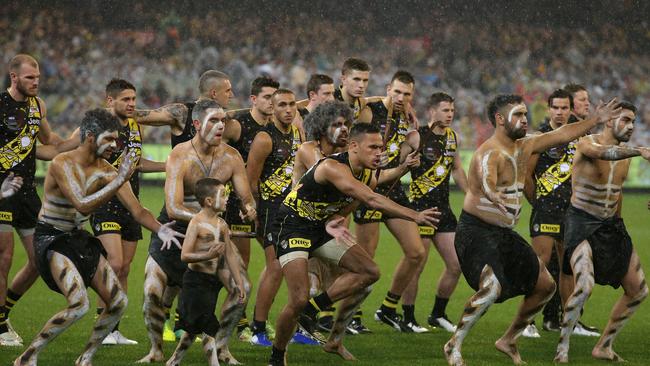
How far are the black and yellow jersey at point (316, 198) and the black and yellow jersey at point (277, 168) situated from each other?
1776 millimetres

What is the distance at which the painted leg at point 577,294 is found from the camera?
9.18 metres

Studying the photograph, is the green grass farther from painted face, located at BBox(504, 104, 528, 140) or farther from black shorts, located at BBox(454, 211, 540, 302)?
painted face, located at BBox(504, 104, 528, 140)

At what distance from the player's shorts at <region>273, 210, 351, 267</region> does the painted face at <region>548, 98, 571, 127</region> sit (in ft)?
11.4

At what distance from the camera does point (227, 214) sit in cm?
1055

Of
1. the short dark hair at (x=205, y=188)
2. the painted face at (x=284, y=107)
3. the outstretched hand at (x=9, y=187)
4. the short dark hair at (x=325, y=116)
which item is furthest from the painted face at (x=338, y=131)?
the outstretched hand at (x=9, y=187)

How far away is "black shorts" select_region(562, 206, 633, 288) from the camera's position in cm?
941

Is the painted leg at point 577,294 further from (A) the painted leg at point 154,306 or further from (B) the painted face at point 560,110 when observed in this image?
(A) the painted leg at point 154,306

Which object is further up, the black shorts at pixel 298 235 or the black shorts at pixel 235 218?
the black shorts at pixel 298 235

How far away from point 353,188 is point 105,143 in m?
1.94

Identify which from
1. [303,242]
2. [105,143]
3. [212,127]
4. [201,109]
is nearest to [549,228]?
[303,242]

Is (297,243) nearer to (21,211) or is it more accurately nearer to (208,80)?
(208,80)

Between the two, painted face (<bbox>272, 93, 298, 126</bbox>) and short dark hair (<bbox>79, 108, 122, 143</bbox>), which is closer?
short dark hair (<bbox>79, 108, 122, 143</bbox>)

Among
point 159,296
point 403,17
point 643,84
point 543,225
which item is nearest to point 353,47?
point 403,17

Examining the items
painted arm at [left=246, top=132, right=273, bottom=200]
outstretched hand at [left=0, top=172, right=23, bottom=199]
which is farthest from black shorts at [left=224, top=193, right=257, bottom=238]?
outstretched hand at [left=0, top=172, right=23, bottom=199]
